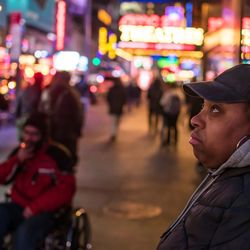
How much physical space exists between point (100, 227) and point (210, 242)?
528cm

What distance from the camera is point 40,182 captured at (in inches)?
195

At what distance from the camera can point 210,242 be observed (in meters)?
1.87

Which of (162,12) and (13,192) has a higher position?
(162,12)

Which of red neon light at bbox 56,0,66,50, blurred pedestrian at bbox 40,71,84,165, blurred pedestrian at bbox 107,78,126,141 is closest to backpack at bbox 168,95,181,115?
blurred pedestrian at bbox 107,78,126,141

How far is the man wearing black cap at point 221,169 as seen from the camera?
185 cm

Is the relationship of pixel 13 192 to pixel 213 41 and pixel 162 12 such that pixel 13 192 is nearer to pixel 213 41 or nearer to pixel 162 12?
pixel 213 41

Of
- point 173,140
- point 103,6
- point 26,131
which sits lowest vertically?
point 173,140

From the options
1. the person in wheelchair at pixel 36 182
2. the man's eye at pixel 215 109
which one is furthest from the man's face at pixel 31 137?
the man's eye at pixel 215 109

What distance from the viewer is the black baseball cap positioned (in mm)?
1978

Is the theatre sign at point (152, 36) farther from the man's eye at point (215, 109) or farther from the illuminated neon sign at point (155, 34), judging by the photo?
the man's eye at point (215, 109)

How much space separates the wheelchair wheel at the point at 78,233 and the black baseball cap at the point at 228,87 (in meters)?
2.93

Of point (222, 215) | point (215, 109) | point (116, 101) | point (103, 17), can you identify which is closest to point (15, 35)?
point (116, 101)

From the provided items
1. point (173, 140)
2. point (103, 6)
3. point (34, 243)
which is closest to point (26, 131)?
point (34, 243)

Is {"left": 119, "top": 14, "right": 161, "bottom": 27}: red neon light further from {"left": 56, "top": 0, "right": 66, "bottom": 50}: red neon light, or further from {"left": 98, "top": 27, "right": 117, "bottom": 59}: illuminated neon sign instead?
{"left": 56, "top": 0, "right": 66, "bottom": 50}: red neon light
